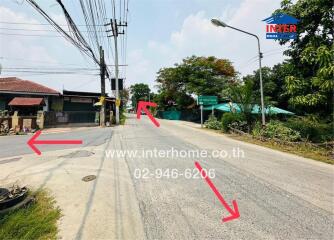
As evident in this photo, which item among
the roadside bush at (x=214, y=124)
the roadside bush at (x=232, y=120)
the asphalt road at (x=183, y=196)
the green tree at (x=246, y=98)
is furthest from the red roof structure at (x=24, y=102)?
the green tree at (x=246, y=98)

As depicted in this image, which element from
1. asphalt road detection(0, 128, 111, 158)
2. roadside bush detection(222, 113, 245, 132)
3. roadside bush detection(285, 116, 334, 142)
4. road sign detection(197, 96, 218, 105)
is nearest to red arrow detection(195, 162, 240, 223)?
asphalt road detection(0, 128, 111, 158)

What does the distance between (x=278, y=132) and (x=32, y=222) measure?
11.3 metres

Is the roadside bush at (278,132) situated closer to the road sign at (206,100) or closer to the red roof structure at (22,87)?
the road sign at (206,100)

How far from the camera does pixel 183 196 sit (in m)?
4.64

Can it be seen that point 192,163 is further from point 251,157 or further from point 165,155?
point 251,157

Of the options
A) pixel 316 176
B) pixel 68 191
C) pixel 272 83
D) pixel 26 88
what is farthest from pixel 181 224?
pixel 272 83

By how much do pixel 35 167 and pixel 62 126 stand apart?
1670 cm

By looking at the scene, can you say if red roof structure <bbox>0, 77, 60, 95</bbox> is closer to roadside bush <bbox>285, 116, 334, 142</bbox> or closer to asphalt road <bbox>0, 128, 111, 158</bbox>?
asphalt road <bbox>0, 128, 111, 158</bbox>

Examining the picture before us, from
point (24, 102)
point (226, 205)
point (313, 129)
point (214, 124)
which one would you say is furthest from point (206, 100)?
point (226, 205)

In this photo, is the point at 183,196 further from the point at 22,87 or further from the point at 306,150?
the point at 22,87

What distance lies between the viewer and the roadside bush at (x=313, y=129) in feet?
33.8

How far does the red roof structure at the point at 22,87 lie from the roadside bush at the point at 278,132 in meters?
21.5

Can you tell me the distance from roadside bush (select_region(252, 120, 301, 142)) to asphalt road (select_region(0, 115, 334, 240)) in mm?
3185

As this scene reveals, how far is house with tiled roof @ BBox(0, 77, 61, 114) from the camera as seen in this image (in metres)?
20.8
